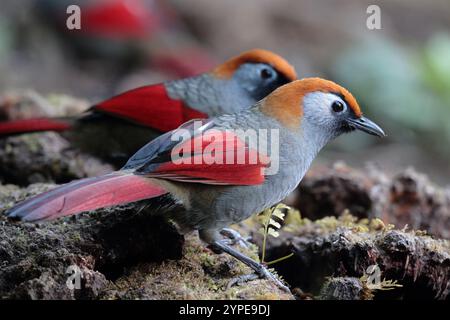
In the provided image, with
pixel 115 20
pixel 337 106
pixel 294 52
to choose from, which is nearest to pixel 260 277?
pixel 337 106

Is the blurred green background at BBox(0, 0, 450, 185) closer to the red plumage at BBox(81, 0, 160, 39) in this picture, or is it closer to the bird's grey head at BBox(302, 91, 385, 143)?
the red plumage at BBox(81, 0, 160, 39)

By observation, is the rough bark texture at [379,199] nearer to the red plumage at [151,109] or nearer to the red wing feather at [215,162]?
the red plumage at [151,109]

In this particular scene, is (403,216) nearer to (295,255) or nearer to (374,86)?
(295,255)

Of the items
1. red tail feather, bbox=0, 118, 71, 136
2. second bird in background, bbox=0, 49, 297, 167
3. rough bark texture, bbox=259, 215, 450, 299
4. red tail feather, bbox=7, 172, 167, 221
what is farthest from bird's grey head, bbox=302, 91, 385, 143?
red tail feather, bbox=0, 118, 71, 136

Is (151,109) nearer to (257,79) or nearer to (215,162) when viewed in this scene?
(257,79)

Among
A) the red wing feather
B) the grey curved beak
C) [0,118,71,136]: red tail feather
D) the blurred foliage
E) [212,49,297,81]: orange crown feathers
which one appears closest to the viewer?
the red wing feather
